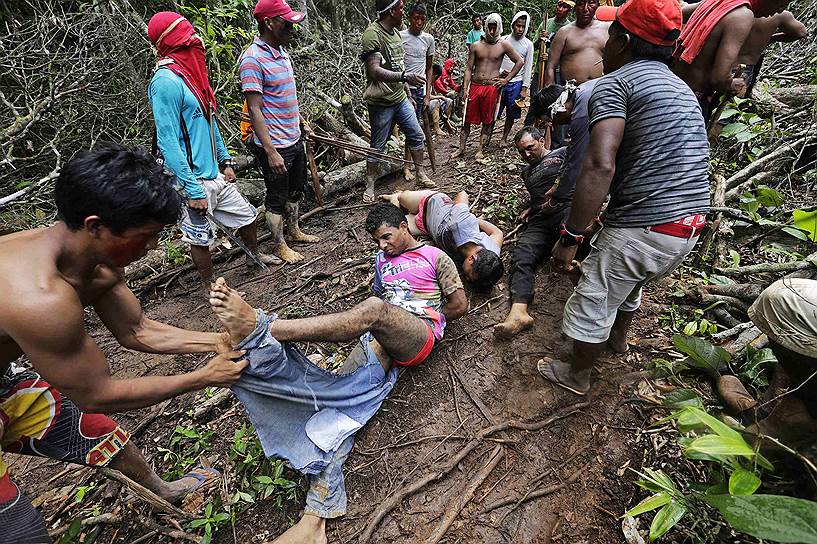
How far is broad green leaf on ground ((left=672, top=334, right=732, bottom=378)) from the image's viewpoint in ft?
9.06

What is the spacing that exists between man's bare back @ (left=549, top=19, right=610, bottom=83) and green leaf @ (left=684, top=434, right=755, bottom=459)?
4749 millimetres

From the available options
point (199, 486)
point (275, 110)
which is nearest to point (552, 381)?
point (199, 486)

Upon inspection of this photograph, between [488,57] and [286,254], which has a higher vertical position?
[488,57]

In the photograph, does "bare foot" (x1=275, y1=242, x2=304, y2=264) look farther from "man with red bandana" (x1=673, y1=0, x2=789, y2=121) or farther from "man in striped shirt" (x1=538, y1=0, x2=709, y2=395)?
"man with red bandana" (x1=673, y1=0, x2=789, y2=121)

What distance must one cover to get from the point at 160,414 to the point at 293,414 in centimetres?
145

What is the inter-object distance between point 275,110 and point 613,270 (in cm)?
363

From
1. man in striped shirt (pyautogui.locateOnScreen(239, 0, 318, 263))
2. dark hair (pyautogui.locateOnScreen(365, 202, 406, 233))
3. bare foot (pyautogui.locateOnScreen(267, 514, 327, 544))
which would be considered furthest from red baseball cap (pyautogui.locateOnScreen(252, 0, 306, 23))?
bare foot (pyautogui.locateOnScreen(267, 514, 327, 544))

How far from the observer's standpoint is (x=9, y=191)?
5.63 metres

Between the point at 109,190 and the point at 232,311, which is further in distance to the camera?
the point at 232,311

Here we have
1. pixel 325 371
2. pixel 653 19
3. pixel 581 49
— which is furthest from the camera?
pixel 581 49

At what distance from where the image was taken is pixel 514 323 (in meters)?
3.46

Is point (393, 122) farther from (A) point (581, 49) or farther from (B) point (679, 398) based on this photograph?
(B) point (679, 398)

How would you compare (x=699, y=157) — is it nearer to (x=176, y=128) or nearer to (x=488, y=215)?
(x=488, y=215)

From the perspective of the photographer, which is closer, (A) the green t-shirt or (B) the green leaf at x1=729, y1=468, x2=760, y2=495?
(B) the green leaf at x1=729, y1=468, x2=760, y2=495
